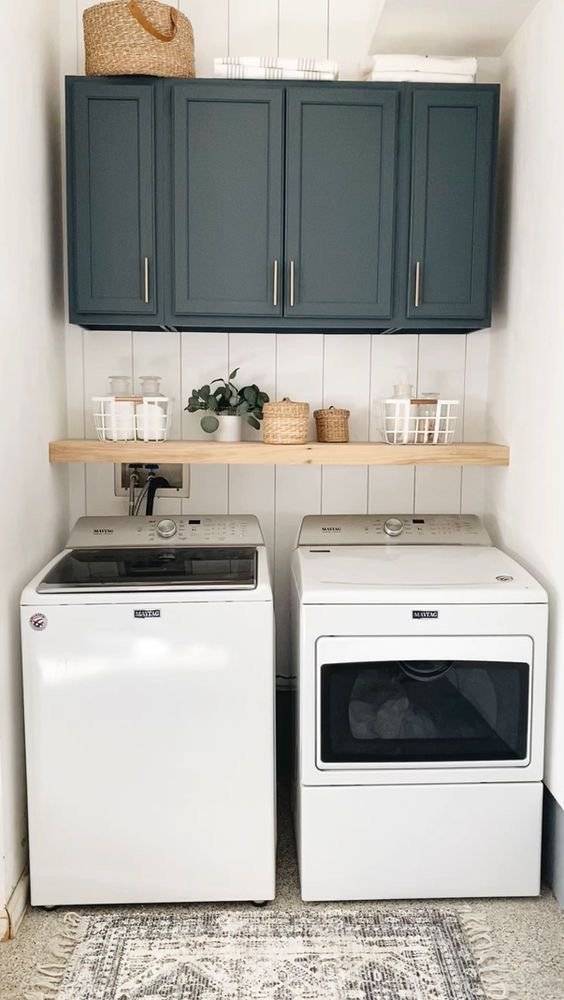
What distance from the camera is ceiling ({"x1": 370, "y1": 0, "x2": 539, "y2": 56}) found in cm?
235

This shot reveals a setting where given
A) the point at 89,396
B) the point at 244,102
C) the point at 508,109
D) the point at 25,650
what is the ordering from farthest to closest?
the point at 89,396 < the point at 508,109 < the point at 244,102 < the point at 25,650

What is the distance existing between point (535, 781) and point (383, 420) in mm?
1139

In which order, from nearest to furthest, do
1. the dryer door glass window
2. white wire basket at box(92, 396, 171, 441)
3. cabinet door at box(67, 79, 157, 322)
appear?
the dryer door glass window < cabinet door at box(67, 79, 157, 322) < white wire basket at box(92, 396, 171, 441)

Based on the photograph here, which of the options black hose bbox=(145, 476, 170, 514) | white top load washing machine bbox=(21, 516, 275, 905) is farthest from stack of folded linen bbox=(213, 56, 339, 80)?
white top load washing machine bbox=(21, 516, 275, 905)

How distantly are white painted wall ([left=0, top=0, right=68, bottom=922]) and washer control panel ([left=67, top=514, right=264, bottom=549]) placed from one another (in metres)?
0.12

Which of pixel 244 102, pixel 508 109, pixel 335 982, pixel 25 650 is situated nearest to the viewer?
pixel 335 982

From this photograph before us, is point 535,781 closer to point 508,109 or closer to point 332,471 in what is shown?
point 332,471

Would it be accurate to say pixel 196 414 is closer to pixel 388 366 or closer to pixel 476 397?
pixel 388 366

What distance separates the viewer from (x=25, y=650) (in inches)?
85.4

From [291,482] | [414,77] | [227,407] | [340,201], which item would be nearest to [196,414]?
[227,407]

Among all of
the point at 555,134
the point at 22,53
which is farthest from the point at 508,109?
the point at 22,53

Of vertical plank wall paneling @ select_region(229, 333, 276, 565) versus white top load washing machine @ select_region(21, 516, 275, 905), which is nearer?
white top load washing machine @ select_region(21, 516, 275, 905)

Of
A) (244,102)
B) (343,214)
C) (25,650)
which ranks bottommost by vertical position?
(25,650)

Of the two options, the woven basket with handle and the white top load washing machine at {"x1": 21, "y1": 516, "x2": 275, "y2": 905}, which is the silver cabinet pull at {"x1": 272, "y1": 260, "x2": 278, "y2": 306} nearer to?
the woven basket with handle
